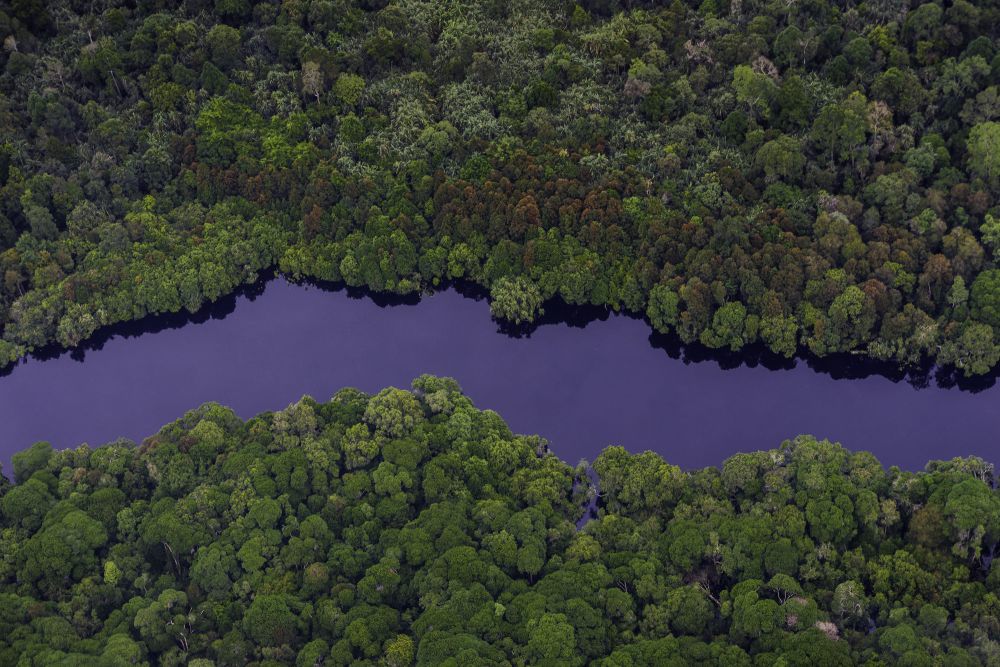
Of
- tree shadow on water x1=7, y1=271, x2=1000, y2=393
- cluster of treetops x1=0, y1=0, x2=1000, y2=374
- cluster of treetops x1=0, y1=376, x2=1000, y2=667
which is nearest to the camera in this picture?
cluster of treetops x1=0, y1=376, x2=1000, y2=667

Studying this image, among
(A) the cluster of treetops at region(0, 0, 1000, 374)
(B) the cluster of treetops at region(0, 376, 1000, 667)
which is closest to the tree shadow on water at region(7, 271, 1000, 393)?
(A) the cluster of treetops at region(0, 0, 1000, 374)

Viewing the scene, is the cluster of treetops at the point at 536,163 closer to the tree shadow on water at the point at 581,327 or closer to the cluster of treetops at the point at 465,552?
the tree shadow on water at the point at 581,327

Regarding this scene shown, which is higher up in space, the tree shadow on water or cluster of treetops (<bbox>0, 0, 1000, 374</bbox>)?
cluster of treetops (<bbox>0, 0, 1000, 374</bbox>)

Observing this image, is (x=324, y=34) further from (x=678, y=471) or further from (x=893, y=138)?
(x=678, y=471)

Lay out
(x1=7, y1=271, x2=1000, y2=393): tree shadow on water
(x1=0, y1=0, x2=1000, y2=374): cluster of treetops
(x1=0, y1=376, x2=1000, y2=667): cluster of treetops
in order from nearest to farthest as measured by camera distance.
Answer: (x1=0, y1=376, x2=1000, y2=667): cluster of treetops → (x1=7, y1=271, x2=1000, y2=393): tree shadow on water → (x1=0, y1=0, x2=1000, y2=374): cluster of treetops

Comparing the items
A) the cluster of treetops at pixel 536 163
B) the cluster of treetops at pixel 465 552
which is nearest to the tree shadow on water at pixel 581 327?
the cluster of treetops at pixel 536 163

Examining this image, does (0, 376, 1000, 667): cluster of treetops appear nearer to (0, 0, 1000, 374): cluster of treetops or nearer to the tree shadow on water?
the tree shadow on water

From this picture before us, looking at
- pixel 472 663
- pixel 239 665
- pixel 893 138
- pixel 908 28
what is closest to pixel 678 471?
pixel 472 663

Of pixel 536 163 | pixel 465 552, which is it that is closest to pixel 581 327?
pixel 536 163
